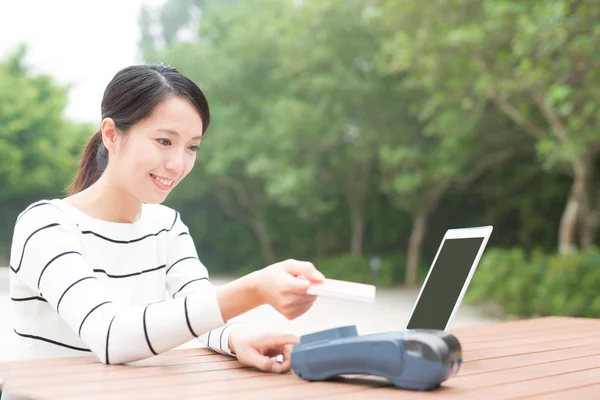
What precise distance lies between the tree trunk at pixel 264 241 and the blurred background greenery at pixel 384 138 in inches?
2.1

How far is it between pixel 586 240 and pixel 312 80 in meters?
5.68

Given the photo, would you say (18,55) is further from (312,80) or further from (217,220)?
(312,80)

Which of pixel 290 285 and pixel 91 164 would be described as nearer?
pixel 290 285

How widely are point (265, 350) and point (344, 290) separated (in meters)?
0.42

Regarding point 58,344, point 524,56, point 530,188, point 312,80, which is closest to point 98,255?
point 58,344

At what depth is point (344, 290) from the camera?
4.11ft

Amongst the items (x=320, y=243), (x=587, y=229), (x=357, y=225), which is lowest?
(x=587, y=229)

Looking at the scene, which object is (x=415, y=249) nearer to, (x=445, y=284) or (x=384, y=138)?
(x=384, y=138)

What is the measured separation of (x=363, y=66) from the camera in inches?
562

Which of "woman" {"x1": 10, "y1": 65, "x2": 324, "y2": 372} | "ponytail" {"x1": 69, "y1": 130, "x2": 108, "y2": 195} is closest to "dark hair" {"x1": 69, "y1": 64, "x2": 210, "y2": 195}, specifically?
"woman" {"x1": 10, "y1": 65, "x2": 324, "y2": 372}

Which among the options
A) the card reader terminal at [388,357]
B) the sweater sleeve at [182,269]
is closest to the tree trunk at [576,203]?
the sweater sleeve at [182,269]

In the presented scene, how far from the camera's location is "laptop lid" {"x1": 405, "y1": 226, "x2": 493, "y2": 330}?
1.75 m

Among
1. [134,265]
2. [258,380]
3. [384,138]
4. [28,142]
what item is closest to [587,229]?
[384,138]

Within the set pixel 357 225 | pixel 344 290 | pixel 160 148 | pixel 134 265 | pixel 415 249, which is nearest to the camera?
pixel 344 290
